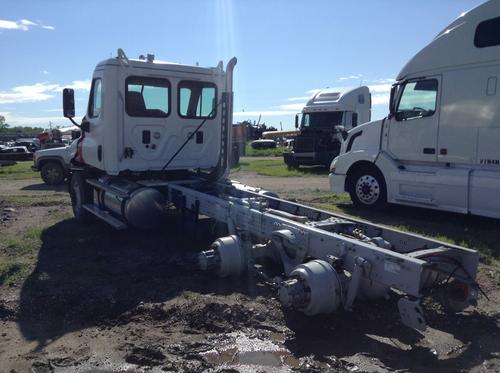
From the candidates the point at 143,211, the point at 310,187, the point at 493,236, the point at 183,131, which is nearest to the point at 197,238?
the point at 143,211

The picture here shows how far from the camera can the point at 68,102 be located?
840cm

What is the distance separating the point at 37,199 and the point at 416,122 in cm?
905

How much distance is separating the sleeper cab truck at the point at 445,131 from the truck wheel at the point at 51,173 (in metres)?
10.3

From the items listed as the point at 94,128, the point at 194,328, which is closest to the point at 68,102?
the point at 94,128

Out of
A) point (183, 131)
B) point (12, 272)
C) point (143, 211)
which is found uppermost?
point (183, 131)

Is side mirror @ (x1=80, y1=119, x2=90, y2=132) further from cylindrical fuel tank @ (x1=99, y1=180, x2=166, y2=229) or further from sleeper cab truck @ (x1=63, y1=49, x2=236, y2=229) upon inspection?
cylindrical fuel tank @ (x1=99, y1=180, x2=166, y2=229)

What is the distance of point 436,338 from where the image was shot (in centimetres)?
436

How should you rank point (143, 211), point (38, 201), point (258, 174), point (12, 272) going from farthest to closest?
1. point (258, 174)
2. point (38, 201)
3. point (143, 211)
4. point (12, 272)

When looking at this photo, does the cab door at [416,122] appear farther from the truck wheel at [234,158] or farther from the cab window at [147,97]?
the cab window at [147,97]

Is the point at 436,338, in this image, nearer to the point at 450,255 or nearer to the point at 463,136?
the point at 450,255

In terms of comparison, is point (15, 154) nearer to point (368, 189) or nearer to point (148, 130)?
point (148, 130)

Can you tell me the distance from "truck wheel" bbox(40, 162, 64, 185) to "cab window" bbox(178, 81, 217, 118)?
9.69m

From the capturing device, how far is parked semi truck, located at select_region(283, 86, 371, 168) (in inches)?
821

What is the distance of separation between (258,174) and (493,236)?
39.9ft
